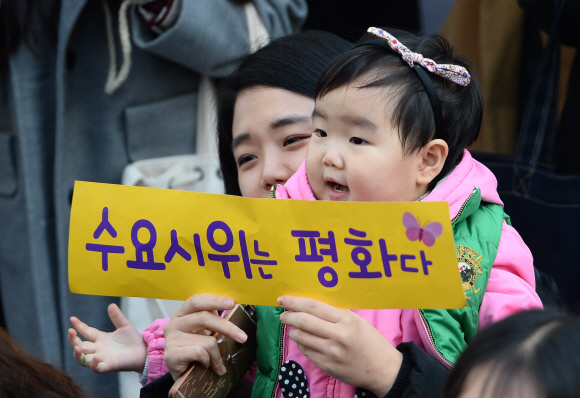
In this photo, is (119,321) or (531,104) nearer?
(119,321)

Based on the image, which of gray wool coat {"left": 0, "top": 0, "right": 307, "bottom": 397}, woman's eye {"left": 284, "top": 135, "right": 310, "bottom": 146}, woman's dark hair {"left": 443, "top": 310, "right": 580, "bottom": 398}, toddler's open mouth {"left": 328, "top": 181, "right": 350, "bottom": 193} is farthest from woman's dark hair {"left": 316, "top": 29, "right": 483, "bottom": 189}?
gray wool coat {"left": 0, "top": 0, "right": 307, "bottom": 397}

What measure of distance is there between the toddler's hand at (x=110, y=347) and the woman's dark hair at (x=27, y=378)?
21 cm

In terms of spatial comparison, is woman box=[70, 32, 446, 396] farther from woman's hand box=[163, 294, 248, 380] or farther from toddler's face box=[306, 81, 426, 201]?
toddler's face box=[306, 81, 426, 201]

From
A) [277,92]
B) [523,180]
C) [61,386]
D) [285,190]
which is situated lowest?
[523,180]

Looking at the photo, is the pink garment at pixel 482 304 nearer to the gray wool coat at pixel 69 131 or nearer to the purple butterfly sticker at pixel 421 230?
the purple butterfly sticker at pixel 421 230

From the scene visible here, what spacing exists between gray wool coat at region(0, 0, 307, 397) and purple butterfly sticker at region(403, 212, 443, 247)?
4.09ft

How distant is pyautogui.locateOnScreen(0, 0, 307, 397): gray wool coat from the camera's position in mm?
2029

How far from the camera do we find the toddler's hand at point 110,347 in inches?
43.9

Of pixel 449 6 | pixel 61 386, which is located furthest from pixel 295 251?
pixel 449 6

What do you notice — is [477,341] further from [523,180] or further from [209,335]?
[523,180]

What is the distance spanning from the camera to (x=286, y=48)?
1.48 metres

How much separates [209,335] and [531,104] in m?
1.32

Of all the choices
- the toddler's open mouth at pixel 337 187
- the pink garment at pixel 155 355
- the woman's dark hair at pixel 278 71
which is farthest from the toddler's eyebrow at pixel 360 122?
the pink garment at pixel 155 355

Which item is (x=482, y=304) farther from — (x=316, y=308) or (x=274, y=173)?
(x=274, y=173)
